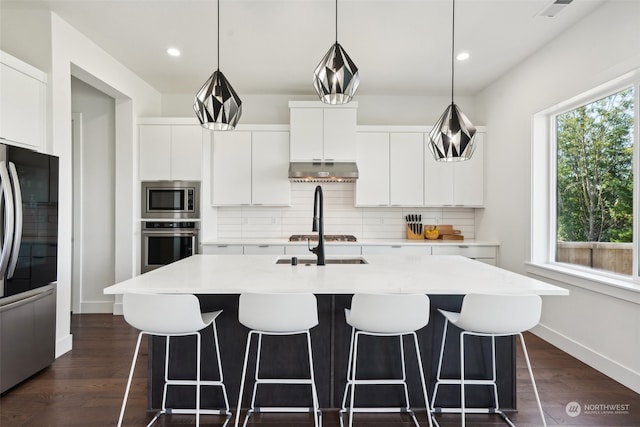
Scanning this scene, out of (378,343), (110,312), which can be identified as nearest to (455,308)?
(378,343)

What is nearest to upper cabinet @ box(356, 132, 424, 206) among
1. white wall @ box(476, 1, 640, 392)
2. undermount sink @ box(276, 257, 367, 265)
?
white wall @ box(476, 1, 640, 392)

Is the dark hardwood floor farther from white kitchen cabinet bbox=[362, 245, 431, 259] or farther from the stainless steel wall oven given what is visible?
white kitchen cabinet bbox=[362, 245, 431, 259]

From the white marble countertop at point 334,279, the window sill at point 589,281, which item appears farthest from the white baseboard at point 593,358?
the white marble countertop at point 334,279

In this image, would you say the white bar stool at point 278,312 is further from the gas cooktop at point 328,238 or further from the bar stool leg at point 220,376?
the gas cooktop at point 328,238

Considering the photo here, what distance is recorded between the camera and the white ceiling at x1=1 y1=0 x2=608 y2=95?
2.86 metres

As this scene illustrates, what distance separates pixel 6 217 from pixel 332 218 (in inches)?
135

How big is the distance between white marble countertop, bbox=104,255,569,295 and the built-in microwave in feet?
5.48

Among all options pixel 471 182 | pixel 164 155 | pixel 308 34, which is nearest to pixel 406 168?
pixel 471 182

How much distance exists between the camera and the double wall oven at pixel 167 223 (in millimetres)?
4328

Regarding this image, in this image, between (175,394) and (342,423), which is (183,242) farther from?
(342,423)

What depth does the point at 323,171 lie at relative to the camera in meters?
4.41

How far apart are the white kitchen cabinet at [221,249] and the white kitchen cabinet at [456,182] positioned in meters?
2.41

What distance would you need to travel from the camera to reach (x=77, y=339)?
3.52 meters

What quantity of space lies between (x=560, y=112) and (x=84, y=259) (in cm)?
540
